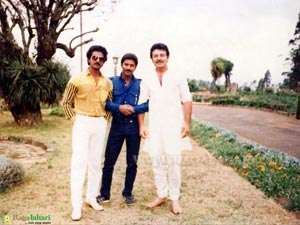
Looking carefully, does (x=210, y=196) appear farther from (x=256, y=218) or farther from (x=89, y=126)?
(x=89, y=126)

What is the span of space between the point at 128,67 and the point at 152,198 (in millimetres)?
1746

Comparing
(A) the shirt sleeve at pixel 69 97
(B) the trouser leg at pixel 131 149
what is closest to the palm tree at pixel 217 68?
(B) the trouser leg at pixel 131 149

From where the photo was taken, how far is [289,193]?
4.43 metres

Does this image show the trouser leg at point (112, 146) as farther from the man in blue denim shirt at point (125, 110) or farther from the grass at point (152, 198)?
the grass at point (152, 198)

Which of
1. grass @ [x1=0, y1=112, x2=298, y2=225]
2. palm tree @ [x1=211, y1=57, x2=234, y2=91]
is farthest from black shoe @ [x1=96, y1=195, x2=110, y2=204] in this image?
palm tree @ [x1=211, y1=57, x2=234, y2=91]

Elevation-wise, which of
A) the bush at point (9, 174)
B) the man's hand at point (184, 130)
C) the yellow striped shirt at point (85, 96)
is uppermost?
the yellow striped shirt at point (85, 96)

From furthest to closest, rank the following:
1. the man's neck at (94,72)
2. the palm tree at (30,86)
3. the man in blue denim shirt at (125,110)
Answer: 1. the palm tree at (30,86)
2. the man in blue denim shirt at (125,110)
3. the man's neck at (94,72)

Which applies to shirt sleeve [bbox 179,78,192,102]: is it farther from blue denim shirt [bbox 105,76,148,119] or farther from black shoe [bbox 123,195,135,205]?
black shoe [bbox 123,195,135,205]

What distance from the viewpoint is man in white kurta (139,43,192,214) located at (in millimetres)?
3621

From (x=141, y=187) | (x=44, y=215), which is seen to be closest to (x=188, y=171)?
(x=141, y=187)

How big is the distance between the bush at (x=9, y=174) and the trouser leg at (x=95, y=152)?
1276mm

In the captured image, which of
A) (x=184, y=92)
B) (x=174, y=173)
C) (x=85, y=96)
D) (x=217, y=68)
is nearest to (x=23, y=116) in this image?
(x=85, y=96)

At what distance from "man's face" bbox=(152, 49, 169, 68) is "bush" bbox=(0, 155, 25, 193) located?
2.45m

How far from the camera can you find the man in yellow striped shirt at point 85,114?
11.4 feet
